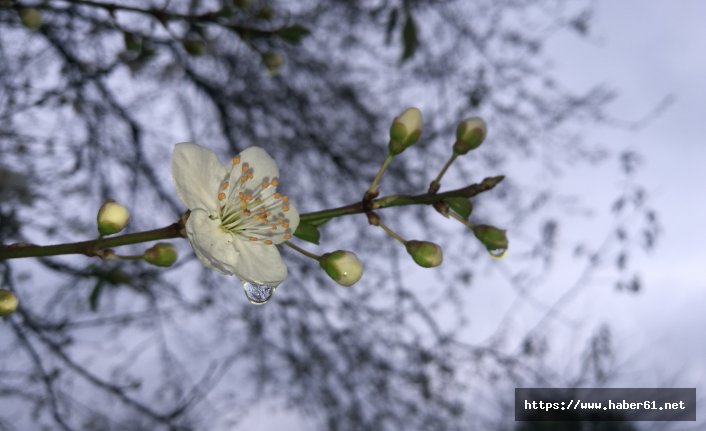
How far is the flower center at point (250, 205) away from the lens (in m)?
1.16

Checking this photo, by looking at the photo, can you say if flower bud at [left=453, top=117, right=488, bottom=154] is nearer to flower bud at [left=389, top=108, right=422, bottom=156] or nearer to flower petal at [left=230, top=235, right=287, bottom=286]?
flower bud at [left=389, top=108, right=422, bottom=156]

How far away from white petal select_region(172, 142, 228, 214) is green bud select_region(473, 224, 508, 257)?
495 millimetres

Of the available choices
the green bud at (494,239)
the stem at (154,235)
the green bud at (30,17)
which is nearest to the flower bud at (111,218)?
the stem at (154,235)

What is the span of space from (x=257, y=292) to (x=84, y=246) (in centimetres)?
32

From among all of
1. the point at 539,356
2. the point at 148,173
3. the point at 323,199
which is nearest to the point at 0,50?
the point at 148,173

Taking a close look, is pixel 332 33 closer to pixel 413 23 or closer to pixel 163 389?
pixel 413 23

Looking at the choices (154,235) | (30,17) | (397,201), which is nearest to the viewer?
(154,235)

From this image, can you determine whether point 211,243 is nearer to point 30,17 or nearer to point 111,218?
point 111,218

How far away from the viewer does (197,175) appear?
110 cm

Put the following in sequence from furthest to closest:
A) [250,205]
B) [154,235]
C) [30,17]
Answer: [30,17] < [250,205] < [154,235]

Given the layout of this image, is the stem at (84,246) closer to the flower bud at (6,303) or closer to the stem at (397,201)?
the flower bud at (6,303)

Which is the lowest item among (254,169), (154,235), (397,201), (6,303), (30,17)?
(6,303)

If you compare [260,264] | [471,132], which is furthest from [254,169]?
[471,132]

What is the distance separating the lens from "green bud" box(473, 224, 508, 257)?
3.39 ft
